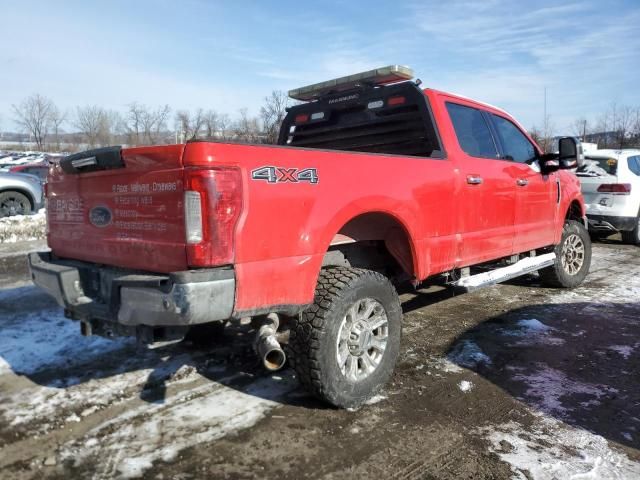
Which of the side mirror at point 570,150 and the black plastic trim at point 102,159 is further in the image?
the side mirror at point 570,150

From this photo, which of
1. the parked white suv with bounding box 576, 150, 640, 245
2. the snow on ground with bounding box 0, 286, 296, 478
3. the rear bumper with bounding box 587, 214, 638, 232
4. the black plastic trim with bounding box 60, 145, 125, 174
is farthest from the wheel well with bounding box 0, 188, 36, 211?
the rear bumper with bounding box 587, 214, 638, 232

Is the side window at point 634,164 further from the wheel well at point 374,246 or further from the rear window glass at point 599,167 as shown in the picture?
the wheel well at point 374,246

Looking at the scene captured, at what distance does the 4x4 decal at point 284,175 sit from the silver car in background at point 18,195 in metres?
10.9

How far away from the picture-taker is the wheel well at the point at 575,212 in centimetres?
676

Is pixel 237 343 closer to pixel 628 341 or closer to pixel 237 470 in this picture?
pixel 237 470

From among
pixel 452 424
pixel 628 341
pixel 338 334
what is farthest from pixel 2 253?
pixel 628 341

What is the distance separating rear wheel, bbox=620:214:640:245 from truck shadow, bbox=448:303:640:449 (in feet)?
15.8

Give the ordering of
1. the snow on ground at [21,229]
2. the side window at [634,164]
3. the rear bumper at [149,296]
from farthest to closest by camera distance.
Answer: the snow on ground at [21,229], the side window at [634,164], the rear bumper at [149,296]

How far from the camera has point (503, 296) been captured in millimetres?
6348

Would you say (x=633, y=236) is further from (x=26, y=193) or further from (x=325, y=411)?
(x=26, y=193)

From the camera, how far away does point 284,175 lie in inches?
113

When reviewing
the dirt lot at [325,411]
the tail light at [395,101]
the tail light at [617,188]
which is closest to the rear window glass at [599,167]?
the tail light at [617,188]

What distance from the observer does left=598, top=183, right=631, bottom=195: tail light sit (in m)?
9.45

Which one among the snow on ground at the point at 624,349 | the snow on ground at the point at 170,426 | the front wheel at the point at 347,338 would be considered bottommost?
the snow on ground at the point at 624,349
